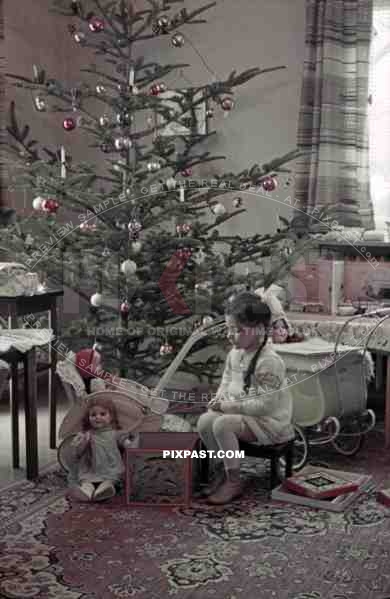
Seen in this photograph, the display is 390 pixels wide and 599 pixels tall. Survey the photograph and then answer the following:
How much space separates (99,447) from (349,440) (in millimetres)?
1141

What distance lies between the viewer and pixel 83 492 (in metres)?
2.53

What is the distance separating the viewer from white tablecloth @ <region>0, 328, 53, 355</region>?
260 cm

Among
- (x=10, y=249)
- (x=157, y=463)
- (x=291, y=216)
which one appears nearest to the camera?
(x=157, y=463)

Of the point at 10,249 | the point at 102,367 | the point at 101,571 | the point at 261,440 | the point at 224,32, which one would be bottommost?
the point at 101,571

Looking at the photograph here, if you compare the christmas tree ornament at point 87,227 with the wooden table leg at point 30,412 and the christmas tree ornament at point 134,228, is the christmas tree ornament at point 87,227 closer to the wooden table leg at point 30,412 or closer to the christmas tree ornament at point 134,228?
the christmas tree ornament at point 134,228

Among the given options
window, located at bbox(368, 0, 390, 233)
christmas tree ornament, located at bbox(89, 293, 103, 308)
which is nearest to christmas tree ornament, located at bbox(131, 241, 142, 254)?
christmas tree ornament, located at bbox(89, 293, 103, 308)

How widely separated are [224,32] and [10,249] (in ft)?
6.06

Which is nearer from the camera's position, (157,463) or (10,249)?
(157,463)

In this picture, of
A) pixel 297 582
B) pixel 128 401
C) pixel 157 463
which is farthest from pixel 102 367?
pixel 297 582

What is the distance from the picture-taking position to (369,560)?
2076mm

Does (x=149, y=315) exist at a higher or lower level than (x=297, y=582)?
higher

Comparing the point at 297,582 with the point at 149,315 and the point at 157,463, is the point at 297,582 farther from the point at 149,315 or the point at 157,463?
the point at 149,315

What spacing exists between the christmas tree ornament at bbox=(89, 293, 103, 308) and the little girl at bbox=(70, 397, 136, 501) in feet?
1.26

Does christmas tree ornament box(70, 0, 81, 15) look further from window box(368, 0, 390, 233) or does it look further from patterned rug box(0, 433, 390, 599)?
patterned rug box(0, 433, 390, 599)
